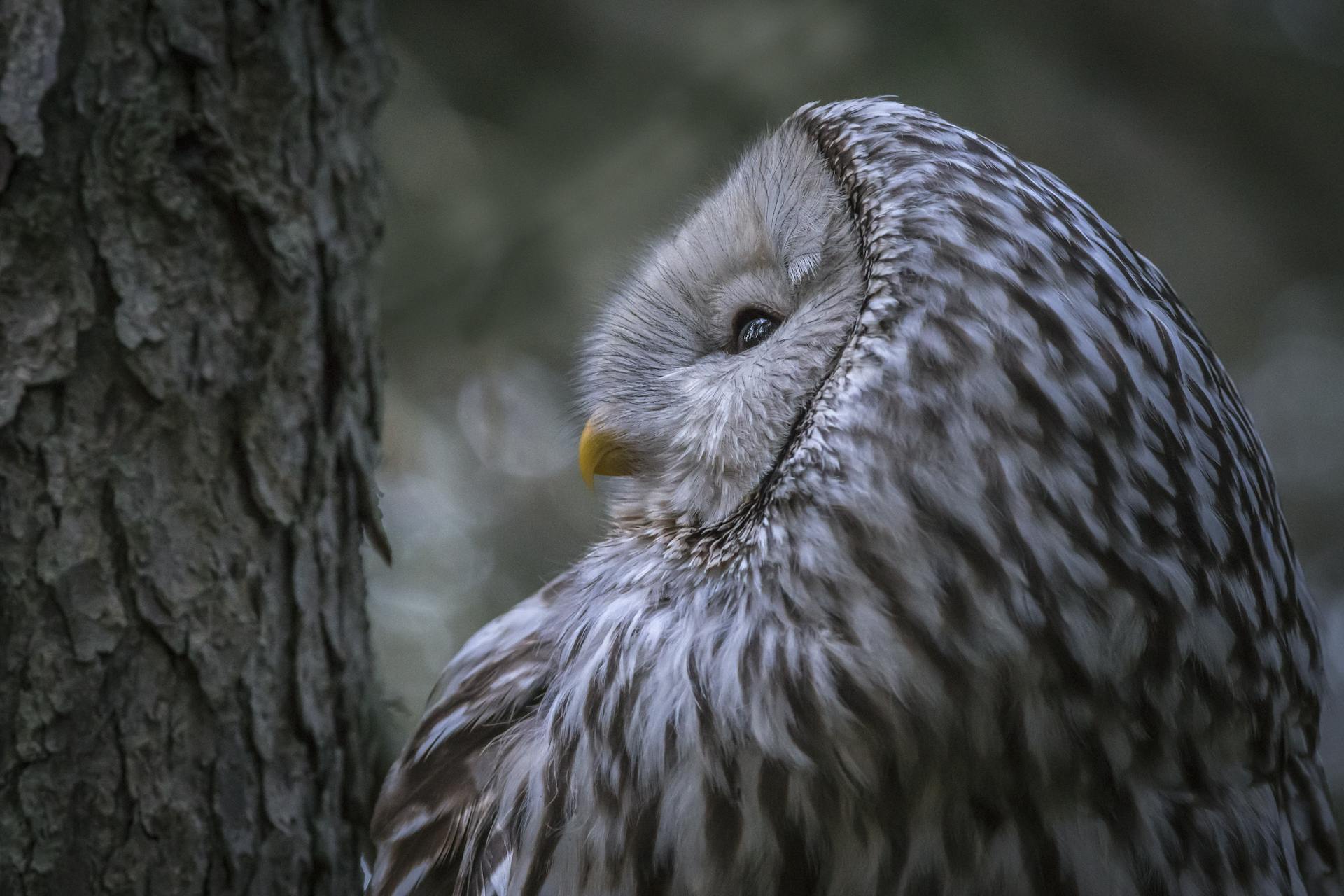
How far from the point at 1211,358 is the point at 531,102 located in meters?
2.40

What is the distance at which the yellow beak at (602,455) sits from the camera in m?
1.79

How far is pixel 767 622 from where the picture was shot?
4.32 feet

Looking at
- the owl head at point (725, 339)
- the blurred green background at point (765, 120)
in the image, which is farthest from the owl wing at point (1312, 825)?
the blurred green background at point (765, 120)

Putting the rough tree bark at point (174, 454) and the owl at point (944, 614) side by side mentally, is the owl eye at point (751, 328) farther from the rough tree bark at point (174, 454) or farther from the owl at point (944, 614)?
the rough tree bark at point (174, 454)

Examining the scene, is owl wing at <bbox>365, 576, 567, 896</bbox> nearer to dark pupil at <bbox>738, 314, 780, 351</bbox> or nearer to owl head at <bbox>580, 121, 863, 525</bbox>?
owl head at <bbox>580, 121, 863, 525</bbox>

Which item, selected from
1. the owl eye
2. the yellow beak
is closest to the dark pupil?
the owl eye

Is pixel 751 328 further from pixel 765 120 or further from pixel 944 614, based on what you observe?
pixel 765 120

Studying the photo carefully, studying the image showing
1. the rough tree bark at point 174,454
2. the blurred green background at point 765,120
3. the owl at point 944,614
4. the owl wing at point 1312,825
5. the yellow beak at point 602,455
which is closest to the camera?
the owl at point 944,614

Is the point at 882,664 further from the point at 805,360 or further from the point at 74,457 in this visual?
the point at 74,457

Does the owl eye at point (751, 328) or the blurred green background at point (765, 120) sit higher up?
the blurred green background at point (765, 120)

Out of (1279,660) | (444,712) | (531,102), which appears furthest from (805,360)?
(531,102)

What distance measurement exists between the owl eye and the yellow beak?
0.26m

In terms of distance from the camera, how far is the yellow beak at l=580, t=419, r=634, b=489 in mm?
1795

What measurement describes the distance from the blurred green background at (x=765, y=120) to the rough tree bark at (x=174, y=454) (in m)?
1.56
